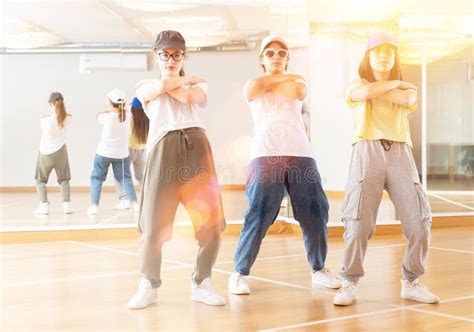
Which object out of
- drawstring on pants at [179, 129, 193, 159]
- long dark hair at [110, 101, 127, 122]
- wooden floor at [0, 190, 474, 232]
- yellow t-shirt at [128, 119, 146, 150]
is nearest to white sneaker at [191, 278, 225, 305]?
drawstring on pants at [179, 129, 193, 159]

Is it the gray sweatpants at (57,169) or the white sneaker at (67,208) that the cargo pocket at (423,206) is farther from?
the gray sweatpants at (57,169)

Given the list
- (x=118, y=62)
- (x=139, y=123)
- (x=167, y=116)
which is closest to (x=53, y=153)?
(x=139, y=123)

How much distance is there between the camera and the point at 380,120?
124 inches

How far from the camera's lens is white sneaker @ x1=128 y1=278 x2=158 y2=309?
313cm

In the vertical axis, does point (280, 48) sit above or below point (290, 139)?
above

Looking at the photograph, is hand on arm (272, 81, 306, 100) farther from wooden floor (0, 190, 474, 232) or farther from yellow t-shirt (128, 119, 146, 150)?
yellow t-shirt (128, 119, 146, 150)

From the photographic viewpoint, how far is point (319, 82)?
6.01m

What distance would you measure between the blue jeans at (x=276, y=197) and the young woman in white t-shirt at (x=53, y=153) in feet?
11.5

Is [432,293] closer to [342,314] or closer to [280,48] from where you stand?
[342,314]

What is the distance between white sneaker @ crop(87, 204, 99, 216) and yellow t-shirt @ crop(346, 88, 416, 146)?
3842 millimetres

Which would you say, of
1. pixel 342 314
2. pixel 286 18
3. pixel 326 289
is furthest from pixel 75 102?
pixel 342 314

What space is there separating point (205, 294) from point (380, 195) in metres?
1.04

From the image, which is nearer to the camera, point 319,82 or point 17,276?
point 17,276

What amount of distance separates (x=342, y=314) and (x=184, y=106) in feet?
4.32
